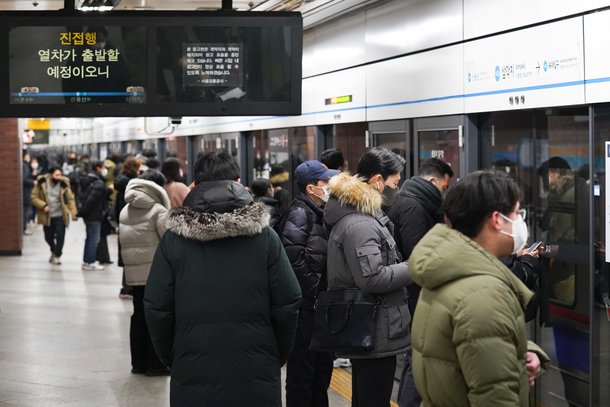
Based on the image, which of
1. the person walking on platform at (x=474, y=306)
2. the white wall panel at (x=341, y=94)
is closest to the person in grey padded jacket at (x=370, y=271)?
the person walking on platform at (x=474, y=306)

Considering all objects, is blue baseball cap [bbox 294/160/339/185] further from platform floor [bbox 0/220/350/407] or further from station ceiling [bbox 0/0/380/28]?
station ceiling [bbox 0/0/380/28]

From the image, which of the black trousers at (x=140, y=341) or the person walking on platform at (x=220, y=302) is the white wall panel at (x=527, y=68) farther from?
the black trousers at (x=140, y=341)

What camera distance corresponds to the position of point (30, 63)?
665 centimetres

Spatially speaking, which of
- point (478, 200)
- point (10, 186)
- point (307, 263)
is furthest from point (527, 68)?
point (10, 186)

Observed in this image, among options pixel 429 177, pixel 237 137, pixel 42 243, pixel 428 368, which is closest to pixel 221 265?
pixel 428 368

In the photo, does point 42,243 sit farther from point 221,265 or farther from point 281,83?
point 221,265

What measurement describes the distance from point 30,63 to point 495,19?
9.66 feet

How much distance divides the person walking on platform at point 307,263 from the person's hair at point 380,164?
0.35 metres

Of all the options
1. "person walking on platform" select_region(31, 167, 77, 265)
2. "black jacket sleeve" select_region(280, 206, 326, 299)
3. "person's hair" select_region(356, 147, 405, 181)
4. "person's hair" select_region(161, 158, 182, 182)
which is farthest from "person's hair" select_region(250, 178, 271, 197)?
"person walking on platform" select_region(31, 167, 77, 265)

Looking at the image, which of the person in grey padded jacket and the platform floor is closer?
the person in grey padded jacket

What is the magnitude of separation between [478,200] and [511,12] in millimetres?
3308

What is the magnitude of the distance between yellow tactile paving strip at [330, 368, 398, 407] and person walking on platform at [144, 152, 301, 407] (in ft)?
9.25

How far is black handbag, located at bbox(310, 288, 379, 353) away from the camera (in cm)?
481

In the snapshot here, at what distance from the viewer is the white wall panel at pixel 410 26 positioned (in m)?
6.92
